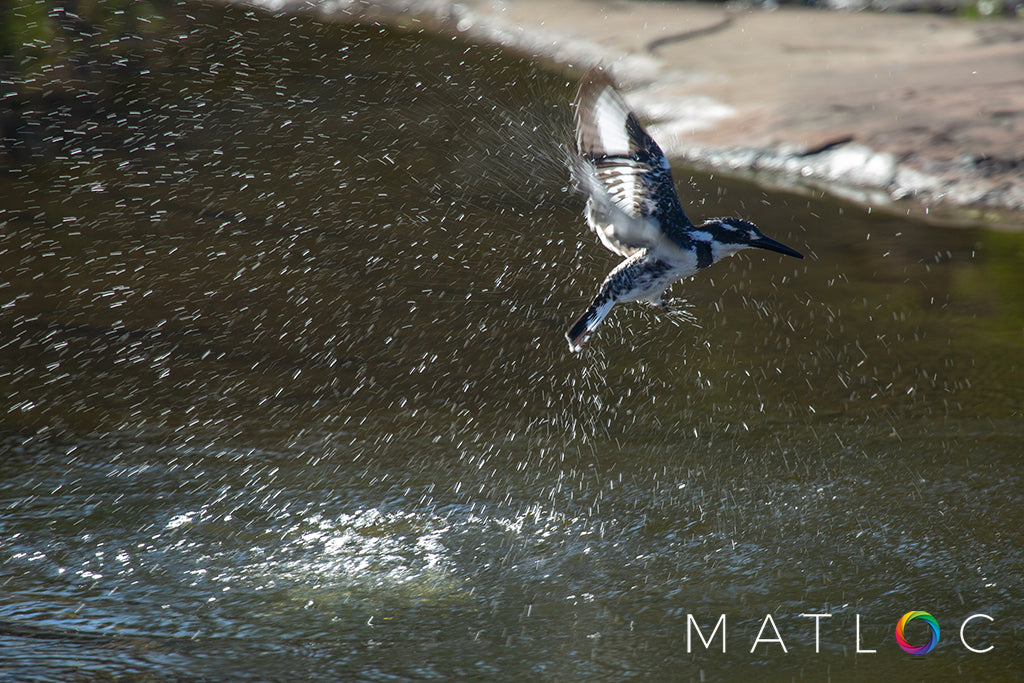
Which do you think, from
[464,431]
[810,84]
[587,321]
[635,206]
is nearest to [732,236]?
[635,206]

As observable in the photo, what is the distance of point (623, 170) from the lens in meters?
2.81

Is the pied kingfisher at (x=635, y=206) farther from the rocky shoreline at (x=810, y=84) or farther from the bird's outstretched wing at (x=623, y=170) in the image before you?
the rocky shoreline at (x=810, y=84)

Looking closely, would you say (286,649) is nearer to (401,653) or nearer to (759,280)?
(401,653)

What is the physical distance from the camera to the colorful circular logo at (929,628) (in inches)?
87.0

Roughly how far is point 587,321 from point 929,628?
113 cm

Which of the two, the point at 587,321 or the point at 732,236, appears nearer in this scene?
the point at 732,236

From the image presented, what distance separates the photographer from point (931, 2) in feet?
23.7

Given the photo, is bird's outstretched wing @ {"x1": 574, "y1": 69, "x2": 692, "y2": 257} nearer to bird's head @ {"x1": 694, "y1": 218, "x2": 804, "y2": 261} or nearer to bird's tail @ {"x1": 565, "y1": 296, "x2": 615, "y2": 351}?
bird's head @ {"x1": 694, "y1": 218, "x2": 804, "y2": 261}

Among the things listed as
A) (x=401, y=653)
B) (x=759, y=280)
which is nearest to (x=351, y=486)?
(x=401, y=653)

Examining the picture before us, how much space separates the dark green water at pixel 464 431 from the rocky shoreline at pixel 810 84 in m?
0.34

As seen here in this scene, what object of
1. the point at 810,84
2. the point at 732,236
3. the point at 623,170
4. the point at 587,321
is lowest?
the point at 587,321

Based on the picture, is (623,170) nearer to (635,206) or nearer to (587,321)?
(635,206)

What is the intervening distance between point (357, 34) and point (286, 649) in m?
5.94

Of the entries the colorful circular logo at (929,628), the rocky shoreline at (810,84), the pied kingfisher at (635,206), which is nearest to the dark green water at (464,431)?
the colorful circular logo at (929,628)
